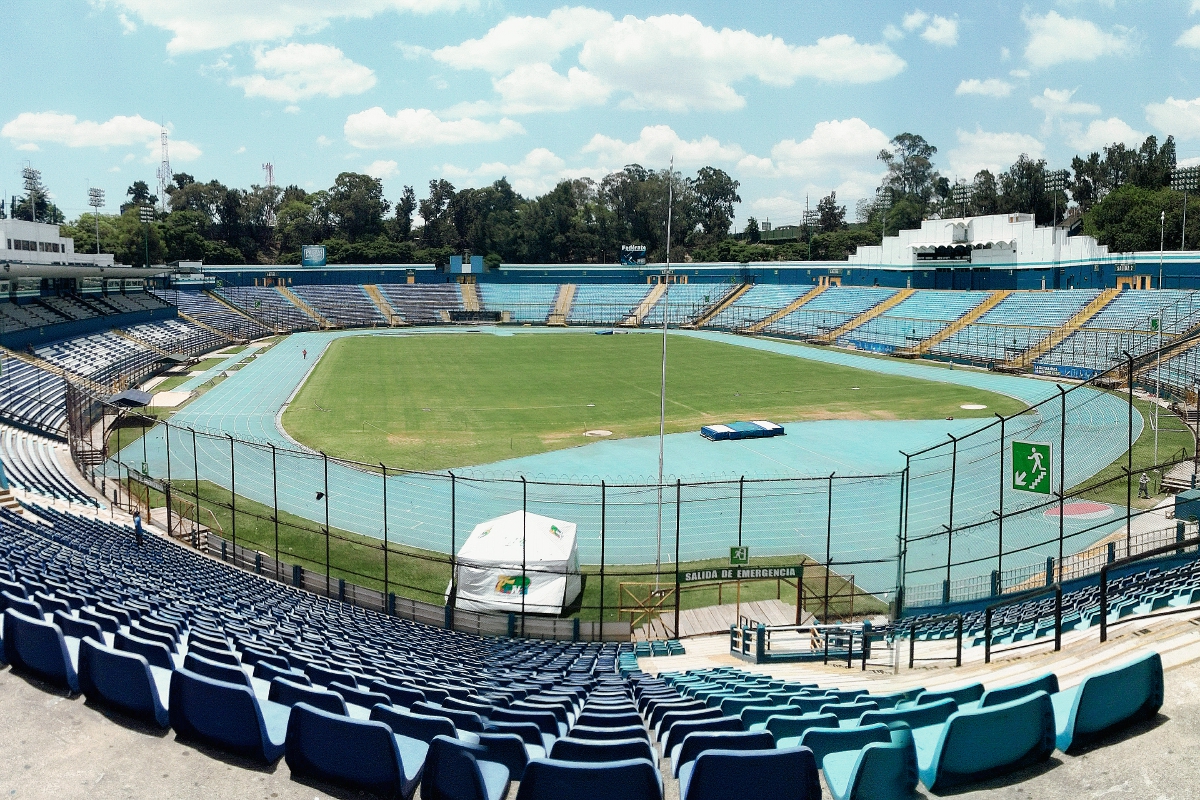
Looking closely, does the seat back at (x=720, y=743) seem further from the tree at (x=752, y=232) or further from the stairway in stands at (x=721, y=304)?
the tree at (x=752, y=232)

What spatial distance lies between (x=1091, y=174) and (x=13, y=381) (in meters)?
135

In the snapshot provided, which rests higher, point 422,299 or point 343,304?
point 422,299

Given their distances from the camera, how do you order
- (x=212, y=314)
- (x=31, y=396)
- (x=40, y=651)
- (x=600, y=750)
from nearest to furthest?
(x=600, y=750), (x=40, y=651), (x=31, y=396), (x=212, y=314)

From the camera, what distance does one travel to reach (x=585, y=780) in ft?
13.7

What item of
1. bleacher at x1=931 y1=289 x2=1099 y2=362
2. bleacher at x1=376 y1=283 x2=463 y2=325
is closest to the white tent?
bleacher at x1=931 y1=289 x2=1099 y2=362

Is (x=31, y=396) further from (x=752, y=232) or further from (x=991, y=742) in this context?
(x=752, y=232)

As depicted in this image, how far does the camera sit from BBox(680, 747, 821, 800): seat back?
4281mm

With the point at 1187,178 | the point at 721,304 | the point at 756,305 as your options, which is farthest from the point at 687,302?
the point at 1187,178

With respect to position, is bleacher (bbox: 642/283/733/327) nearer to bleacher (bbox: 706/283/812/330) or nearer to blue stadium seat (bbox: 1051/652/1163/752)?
bleacher (bbox: 706/283/812/330)

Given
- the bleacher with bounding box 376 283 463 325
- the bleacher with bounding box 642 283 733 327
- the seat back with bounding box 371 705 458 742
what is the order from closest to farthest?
the seat back with bounding box 371 705 458 742 → the bleacher with bounding box 642 283 733 327 → the bleacher with bounding box 376 283 463 325

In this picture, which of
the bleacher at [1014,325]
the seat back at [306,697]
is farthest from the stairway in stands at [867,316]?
the seat back at [306,697]

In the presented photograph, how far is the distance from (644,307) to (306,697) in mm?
114396

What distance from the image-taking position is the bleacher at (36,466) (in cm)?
2744

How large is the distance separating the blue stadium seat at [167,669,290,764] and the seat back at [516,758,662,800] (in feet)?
6.02
